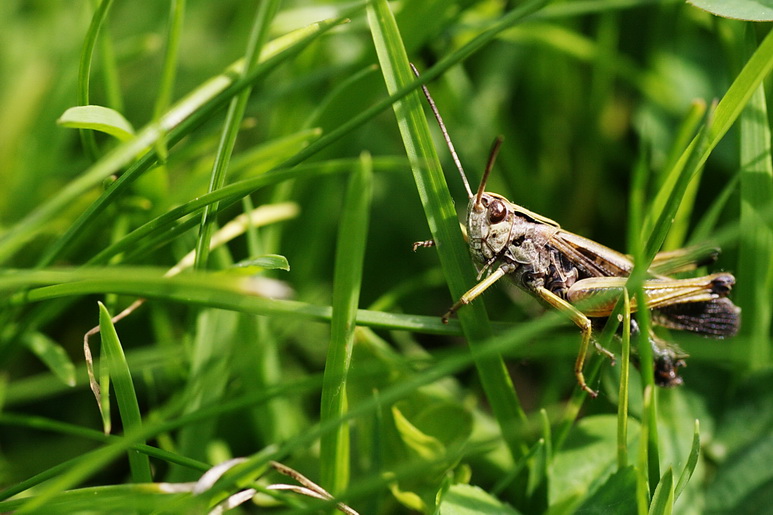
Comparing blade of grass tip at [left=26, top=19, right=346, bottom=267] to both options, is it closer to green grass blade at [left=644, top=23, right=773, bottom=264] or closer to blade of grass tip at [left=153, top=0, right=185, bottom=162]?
blade of grass tip at [left=153, top=0, right=185, bottom=162]

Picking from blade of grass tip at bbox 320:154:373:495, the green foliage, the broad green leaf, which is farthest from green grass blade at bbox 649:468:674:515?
the broad green leaf

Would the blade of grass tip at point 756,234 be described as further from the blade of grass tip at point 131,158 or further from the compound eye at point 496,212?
the blade of grass tip at point 131,158

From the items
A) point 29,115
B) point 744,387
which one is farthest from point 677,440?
point 29,115

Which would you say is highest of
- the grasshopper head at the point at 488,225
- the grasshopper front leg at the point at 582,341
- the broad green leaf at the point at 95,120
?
the broad green leaf at the point at 95,120

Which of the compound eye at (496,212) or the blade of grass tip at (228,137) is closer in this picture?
the blade of grass tip at (228,137)

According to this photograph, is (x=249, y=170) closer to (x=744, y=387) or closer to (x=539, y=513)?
(x=539, y=513)

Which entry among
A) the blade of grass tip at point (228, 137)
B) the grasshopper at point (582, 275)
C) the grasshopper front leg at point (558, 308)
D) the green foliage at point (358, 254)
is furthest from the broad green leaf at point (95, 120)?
the grasshopper front leg at point (558, 308)

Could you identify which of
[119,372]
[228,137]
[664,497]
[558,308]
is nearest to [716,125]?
[558,308]
